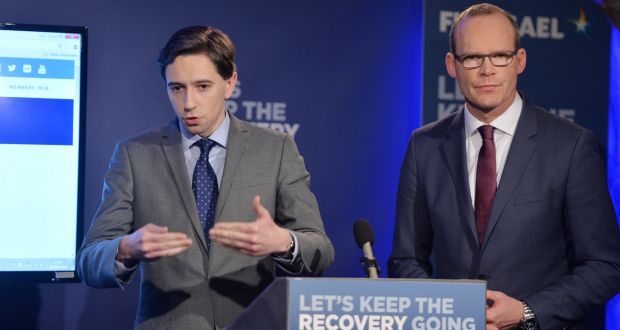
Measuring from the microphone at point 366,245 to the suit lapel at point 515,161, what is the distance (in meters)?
0.62

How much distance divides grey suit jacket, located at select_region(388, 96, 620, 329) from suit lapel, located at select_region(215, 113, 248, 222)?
2.30ft

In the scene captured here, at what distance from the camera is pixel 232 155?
9.61ft

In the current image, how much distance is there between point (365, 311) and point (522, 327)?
952mm

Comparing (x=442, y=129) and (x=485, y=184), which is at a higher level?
(x=442, y=129)

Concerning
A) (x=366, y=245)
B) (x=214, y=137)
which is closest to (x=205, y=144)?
(x=214, y=137)

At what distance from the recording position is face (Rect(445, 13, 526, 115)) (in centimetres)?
288

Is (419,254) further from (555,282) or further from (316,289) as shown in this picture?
(316,289)

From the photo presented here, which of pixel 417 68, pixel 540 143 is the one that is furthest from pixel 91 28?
pixel 540 143

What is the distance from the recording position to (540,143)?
114 inches

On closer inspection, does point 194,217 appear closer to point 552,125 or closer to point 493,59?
point 493,59

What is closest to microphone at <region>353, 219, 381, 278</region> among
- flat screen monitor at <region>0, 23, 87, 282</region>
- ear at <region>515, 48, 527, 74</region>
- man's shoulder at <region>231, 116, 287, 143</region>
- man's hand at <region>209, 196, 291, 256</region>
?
man's hand at <region>209, 196, 291, 256</region>

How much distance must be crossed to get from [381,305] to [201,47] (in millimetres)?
1342

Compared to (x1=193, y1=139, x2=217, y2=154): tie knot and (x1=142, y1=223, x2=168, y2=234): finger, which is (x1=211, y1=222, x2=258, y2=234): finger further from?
(x1=193, y1=139, x2=217, y2=154): tie knot

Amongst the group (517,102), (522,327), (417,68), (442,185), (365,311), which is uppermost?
(417,68)
